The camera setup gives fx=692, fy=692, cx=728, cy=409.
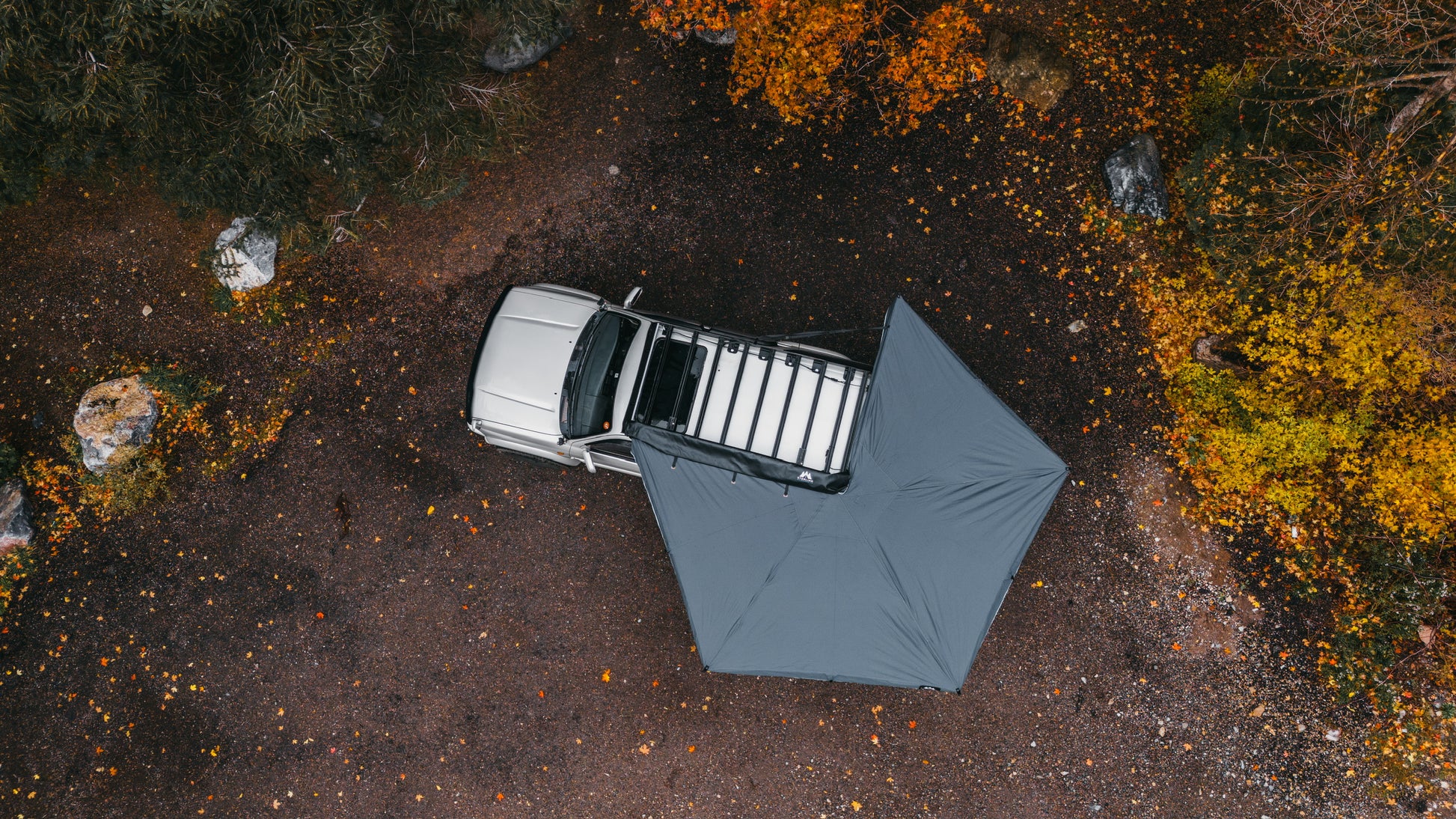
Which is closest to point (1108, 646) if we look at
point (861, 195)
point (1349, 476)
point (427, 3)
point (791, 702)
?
point (1349, 476)

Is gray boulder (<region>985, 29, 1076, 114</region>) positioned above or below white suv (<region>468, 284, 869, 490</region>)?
above

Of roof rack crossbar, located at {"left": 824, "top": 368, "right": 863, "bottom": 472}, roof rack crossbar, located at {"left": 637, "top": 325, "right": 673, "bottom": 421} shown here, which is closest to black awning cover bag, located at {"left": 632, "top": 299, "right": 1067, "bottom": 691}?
roof rack crossbar, located at {"left": 824, "top": 368, "right": 863, "bottom": 472}

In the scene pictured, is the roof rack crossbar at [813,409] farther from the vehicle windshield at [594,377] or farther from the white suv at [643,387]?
the vehicle windshield at [594,377]

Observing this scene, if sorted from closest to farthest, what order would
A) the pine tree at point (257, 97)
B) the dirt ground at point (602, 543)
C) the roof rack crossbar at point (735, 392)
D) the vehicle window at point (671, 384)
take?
the pine tree at point (257, 97) < the roof rack crossbar at point (735, 392) < the vehicle window at point (671, 384) < the dirt ground at point (602, 543)

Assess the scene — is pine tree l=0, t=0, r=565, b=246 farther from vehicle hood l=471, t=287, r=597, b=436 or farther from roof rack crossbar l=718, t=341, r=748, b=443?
roof rack crossbar l=718, t=341, r=748, b=443

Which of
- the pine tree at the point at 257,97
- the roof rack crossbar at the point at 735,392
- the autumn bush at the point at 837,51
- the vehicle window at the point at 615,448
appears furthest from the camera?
the vehicle window at the point at 615,448

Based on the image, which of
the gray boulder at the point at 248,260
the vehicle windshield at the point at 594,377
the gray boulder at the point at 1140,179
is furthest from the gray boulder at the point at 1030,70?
the gray boulder at the point at 248,260
